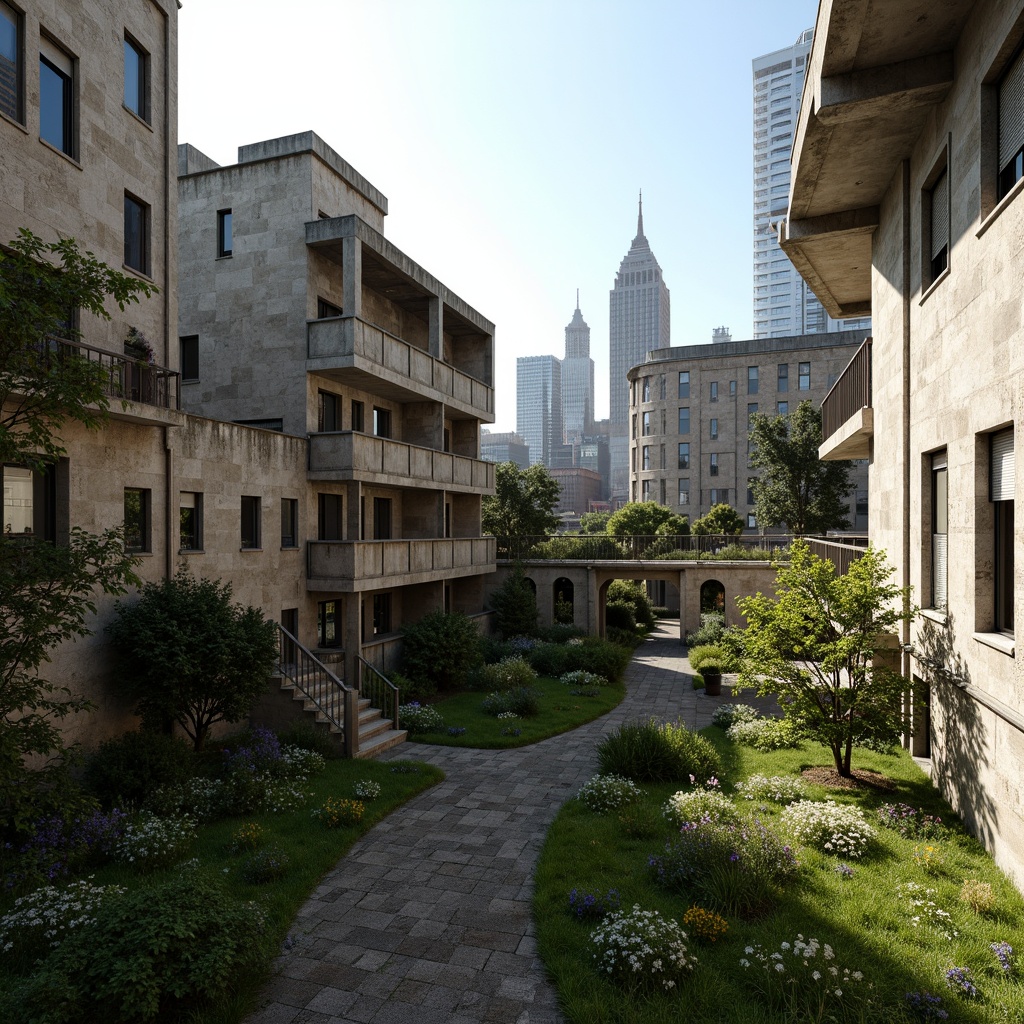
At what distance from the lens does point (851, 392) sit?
56.4ft

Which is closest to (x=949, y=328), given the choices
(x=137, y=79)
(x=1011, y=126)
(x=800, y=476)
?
(x=1011, y=126)

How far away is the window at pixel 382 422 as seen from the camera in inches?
914

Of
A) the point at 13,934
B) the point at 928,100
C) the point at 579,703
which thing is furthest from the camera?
the point at 579,703

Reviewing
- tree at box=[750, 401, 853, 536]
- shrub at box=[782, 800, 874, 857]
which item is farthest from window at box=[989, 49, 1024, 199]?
tree at box=[750, 401, 853, 536]

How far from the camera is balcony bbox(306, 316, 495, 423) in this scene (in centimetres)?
1841

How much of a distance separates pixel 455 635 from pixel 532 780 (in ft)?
27.9

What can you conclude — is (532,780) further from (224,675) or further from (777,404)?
(777,404)

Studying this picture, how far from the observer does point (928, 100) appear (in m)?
10.5

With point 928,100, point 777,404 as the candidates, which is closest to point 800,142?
point 928,100

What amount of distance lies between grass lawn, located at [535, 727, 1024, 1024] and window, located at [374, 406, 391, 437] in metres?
15.9

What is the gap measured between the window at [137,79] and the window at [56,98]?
1.62 meters

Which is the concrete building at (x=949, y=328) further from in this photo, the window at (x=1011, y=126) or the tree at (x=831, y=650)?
the tree at (x=831, y=650)

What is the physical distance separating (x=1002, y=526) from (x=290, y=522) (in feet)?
50.5

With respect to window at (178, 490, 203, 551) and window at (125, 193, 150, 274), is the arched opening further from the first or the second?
window at (125, 193, 150, 274)
